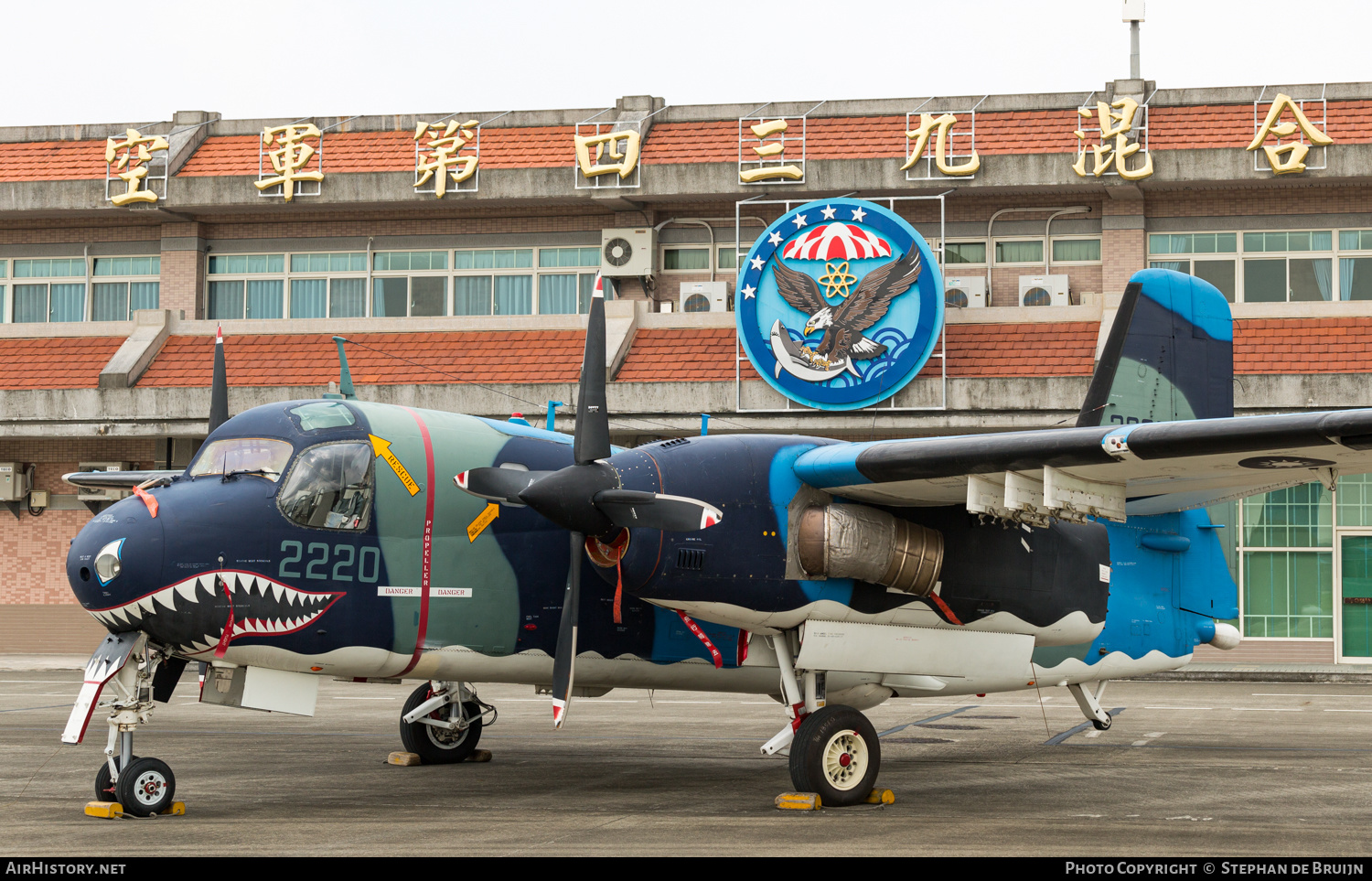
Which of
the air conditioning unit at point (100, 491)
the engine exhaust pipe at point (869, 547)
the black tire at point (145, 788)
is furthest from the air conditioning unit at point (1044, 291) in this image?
the black tire at point (145, 788)

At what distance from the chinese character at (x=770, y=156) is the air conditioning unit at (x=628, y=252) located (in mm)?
3289

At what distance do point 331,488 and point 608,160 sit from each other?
2473 centimetres

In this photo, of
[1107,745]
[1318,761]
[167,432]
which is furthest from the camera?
[167,432]

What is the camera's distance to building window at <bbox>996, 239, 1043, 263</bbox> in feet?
118

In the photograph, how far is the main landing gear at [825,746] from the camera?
44.4 ft

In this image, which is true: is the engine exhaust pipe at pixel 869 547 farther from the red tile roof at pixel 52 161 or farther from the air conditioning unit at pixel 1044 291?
the red tile roof at pixel 52 161

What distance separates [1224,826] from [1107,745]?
24.3ft

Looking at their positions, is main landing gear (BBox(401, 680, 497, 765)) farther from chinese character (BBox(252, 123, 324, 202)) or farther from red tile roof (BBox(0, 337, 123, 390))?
chinese character (BBox(252, 123, 324, 202))

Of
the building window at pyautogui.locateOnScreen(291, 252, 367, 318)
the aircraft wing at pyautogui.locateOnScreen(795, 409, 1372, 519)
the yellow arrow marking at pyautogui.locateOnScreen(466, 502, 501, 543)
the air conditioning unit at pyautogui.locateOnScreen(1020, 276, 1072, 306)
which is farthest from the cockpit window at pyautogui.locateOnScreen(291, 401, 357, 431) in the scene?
the building window at pyautogui.locateOnScreen(291, 252, 367, 318)

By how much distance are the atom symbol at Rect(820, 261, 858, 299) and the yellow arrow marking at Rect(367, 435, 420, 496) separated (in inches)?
860

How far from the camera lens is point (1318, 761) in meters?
17.7

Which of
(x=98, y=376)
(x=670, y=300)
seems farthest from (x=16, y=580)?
(x=670, y=300)
